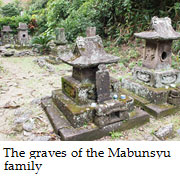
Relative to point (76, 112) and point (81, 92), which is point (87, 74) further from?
point (76, 112)

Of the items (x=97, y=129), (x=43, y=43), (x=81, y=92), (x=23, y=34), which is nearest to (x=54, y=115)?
(x=81, y=92)

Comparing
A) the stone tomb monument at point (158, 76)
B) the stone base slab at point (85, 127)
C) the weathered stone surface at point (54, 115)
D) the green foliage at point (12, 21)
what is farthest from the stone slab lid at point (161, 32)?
the green foliage at point (12, 21)

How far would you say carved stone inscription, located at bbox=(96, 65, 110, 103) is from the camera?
3.98 m

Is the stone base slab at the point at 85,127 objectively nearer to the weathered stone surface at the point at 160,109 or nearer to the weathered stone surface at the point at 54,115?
the weathered stone surface at the point at 54,115

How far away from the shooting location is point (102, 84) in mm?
4062

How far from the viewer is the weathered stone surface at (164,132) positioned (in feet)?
12.9

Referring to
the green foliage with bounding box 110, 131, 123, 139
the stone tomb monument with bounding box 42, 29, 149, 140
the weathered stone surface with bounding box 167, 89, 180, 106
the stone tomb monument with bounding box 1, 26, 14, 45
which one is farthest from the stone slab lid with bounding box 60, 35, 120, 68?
the stone tomb monument with bounding box 1, 26, 14, 45

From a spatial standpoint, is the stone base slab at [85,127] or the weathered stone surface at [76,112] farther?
the weathered stone surface at [76,112]

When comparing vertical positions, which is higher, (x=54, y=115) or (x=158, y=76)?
(x=158, y=76)

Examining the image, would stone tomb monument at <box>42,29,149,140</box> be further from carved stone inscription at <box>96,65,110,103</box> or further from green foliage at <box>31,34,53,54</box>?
green foliage at <box>31,34,53,54</box>

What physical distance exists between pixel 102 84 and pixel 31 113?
2.15 m

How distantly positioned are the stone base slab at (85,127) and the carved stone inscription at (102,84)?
605 millimetres

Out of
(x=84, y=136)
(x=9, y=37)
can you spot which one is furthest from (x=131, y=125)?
(x=9, y=37)

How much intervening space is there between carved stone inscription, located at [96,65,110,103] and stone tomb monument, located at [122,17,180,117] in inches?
57.1
